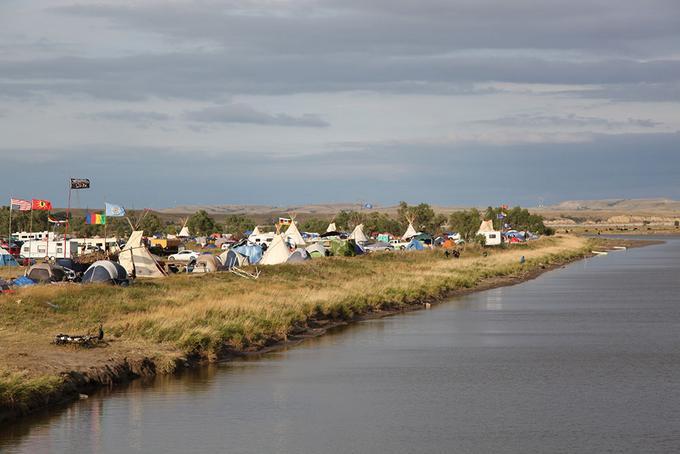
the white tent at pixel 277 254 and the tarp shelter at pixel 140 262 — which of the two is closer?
the tarp shelter at pixel 140 262

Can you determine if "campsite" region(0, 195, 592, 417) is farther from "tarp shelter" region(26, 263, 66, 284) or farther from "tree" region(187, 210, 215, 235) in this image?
"tree" region(187, 210, 215, 235)

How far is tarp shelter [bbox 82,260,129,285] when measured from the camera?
53156mm

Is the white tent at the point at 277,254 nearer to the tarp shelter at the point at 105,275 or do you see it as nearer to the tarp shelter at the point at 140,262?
the tarp shelter at the point at 140,262

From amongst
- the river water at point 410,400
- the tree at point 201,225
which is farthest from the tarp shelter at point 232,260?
the tree at point 201,225

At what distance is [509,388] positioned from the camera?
1264 inches

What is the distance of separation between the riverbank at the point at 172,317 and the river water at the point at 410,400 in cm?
98

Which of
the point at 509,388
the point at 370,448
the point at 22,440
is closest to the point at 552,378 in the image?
the point at 509,388

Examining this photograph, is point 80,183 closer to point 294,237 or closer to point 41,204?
point 41,204

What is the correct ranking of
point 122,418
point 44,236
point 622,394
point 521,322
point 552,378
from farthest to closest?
point 44,236
point 521,322
point 552,378
point 622,394
point 122,418

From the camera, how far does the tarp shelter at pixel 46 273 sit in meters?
57.3

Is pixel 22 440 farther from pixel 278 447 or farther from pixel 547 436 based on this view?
pixel 547 436

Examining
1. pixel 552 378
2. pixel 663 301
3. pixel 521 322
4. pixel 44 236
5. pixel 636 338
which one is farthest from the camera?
pixel 44 236

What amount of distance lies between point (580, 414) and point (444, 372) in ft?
27.1

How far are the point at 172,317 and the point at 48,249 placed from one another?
5107 centimetres
